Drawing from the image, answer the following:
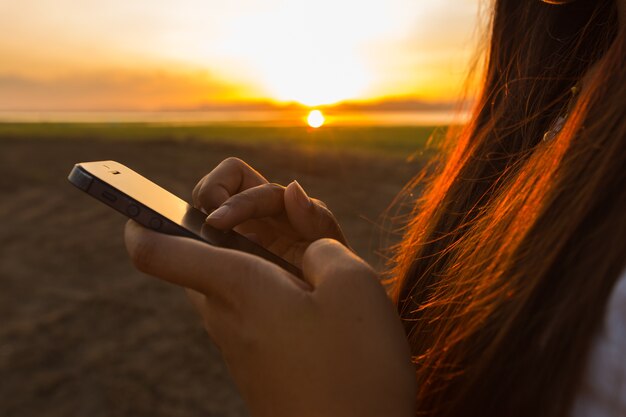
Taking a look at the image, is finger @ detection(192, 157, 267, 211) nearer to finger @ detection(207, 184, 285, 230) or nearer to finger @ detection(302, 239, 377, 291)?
finger @ detection(207, 184, 285, 230)

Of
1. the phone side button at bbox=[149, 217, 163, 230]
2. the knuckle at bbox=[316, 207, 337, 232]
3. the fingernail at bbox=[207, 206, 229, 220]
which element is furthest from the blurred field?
the phone side button at bbox=[149, 217, 163, 230]

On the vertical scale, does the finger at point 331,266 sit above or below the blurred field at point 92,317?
above

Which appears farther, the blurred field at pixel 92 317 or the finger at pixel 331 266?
the blurred field at pixel 92 317

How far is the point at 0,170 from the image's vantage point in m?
10.5

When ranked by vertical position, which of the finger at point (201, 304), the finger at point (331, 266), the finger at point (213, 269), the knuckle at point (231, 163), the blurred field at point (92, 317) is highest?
the knuckle at point (231, 163)

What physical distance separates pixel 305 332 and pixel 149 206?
45 centimetres

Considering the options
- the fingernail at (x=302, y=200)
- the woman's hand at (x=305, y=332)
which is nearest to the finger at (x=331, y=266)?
the woman's hand at (x=305, y=332)

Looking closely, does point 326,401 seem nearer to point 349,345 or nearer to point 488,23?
point 349,345

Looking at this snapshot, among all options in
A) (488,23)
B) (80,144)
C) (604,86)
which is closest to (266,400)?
(604,86)

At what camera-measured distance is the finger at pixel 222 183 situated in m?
1.50

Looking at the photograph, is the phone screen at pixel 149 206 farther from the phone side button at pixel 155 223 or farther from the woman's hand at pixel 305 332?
the woman's hand at pixel 305 332

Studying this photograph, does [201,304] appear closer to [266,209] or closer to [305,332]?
[305,332]

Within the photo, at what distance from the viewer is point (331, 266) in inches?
35.5

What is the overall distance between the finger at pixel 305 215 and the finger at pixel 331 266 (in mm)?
451
